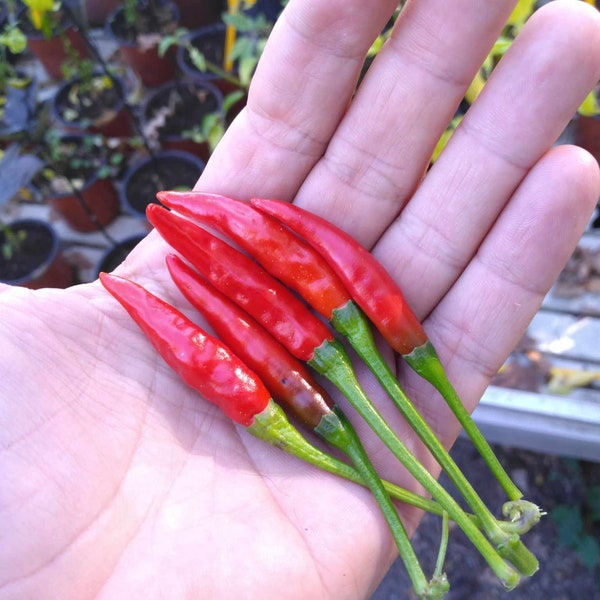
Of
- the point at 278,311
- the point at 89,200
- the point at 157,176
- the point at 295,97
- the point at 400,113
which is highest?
the point at 400,113

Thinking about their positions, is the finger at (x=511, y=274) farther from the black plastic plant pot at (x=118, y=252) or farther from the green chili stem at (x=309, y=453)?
the black plastic plant pot at (x=118, y=252)

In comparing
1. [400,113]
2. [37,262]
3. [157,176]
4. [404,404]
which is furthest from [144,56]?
[404,404]

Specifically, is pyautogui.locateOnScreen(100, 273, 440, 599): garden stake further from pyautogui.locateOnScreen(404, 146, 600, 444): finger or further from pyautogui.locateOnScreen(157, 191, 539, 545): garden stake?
pyautogui.locateOnScreen(404, 146, 600, 444): finger

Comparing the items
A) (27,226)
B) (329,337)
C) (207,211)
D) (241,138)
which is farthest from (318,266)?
(27,226)

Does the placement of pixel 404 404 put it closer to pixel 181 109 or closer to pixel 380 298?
pixel 380 298

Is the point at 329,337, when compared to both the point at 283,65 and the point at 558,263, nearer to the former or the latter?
the point at 558,263

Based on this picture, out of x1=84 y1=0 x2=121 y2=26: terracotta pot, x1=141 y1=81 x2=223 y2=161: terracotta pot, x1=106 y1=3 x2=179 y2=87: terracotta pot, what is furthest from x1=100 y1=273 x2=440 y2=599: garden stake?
x1=84 y1=0 x2=121 y2=26: terracotta pot

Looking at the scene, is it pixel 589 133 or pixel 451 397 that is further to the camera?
pixel 589 133
